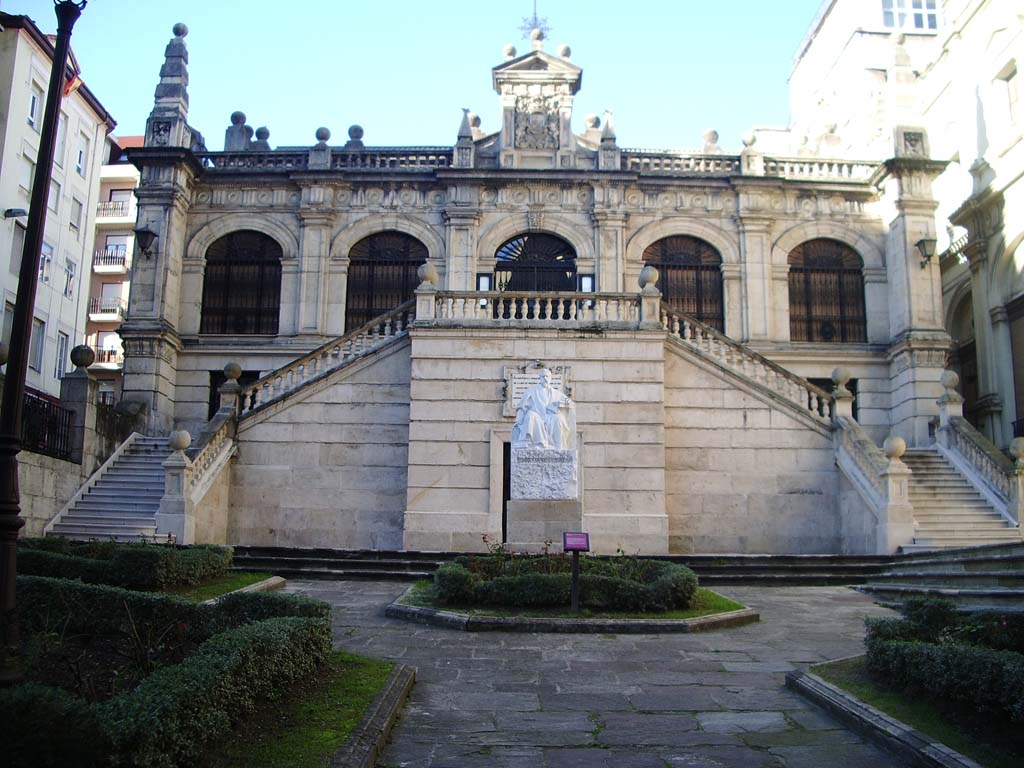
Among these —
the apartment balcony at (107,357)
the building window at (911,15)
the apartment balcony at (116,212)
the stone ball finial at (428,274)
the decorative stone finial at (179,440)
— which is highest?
the building window at (911,15)

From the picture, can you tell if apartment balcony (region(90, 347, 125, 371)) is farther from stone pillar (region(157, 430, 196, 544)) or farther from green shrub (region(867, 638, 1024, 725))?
green shrub (region(867, 638, 1024, 725))

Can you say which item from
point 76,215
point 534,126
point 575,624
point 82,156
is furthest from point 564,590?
point 82,156

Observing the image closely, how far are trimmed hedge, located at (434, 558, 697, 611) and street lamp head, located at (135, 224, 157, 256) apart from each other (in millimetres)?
18213

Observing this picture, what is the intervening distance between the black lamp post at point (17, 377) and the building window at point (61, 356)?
33.4 m

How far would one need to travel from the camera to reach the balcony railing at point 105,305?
1994 inches

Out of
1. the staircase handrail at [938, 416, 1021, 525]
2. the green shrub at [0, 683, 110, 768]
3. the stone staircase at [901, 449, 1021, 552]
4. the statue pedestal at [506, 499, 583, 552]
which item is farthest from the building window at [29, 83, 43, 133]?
the green shrub at [0, 683, 110, 768]

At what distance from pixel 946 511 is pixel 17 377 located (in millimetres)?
19683

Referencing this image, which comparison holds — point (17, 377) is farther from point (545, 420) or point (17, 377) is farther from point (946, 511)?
point (946, 511)

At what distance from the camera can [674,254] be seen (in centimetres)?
2906

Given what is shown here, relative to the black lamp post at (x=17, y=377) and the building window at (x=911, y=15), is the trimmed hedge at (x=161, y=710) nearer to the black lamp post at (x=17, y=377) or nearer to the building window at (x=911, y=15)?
the black lamp post at (x=17, y=377)

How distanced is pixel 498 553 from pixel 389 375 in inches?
305

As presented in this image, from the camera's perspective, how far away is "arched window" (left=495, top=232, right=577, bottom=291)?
1130 inches

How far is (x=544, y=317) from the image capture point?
24.7 metres

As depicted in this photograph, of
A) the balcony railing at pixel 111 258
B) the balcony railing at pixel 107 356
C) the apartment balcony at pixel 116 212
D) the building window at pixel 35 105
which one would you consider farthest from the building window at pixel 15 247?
the apartment balcony at pixel 116 212
